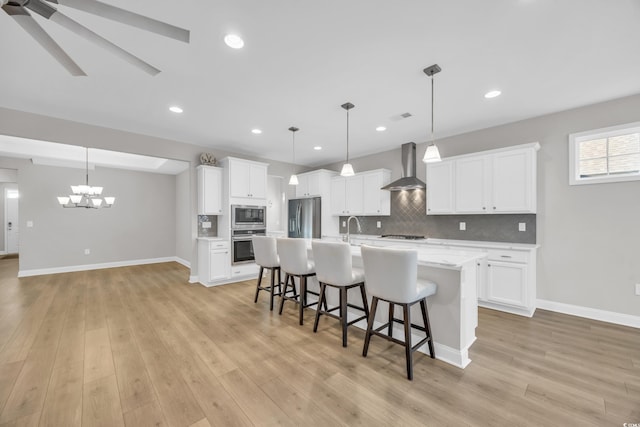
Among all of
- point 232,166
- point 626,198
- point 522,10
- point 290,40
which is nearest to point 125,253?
point 232,166

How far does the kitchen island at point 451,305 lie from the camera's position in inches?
85.9

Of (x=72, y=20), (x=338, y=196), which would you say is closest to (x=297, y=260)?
(x=72, y=20)

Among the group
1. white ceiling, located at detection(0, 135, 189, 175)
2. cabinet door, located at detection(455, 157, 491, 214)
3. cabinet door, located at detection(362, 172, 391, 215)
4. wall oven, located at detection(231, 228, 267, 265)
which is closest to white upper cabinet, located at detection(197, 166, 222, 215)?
wall oven, located at detection(231, 228, 267, 265)

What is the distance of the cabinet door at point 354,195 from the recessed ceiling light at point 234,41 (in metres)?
3.69

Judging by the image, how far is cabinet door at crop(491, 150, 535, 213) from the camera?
11.1ft

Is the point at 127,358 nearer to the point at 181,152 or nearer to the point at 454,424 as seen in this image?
the point at 454,424

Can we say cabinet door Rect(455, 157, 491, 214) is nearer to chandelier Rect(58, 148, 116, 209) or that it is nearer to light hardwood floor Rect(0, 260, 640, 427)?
light hardwood floor Rect(0, 260, 640, 427)

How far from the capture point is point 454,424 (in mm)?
1566

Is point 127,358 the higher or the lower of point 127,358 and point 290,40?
the lower

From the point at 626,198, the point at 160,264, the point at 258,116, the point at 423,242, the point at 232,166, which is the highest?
the point at 258,116

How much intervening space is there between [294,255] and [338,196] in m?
3.02

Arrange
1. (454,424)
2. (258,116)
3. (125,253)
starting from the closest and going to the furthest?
(454,424) < (258,116) < (125,253)

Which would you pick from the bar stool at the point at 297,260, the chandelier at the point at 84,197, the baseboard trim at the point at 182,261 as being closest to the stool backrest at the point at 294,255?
the bar stool at the point at 297,260

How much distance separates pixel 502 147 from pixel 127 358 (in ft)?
17.4
